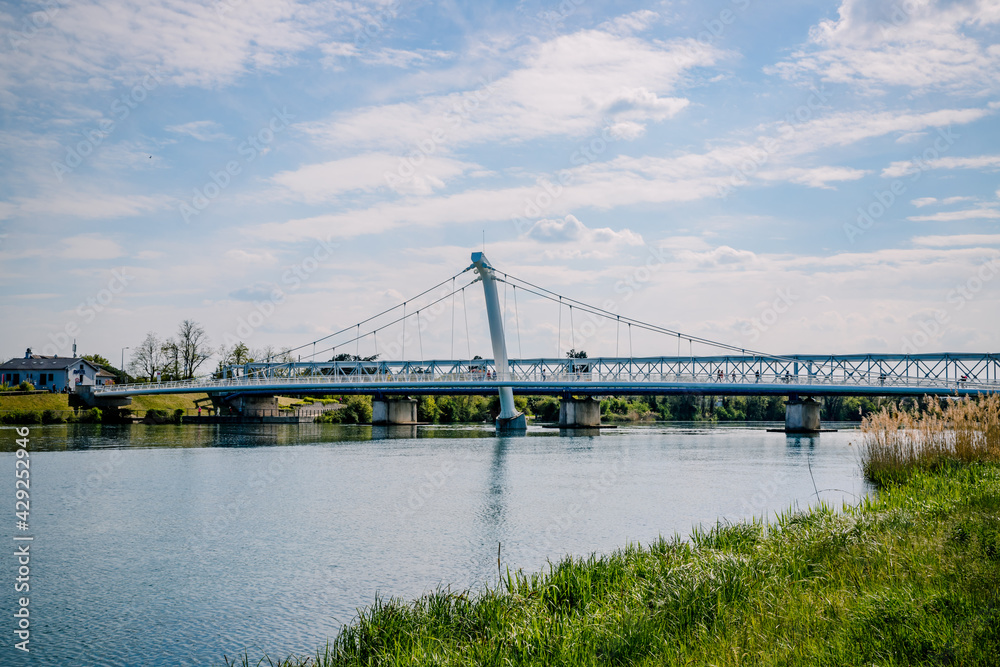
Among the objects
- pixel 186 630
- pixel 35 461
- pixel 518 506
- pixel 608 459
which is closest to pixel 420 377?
pixel 608 459

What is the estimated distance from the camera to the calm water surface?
1128cm

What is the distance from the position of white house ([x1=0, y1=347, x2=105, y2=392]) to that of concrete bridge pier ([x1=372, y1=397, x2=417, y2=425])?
32.2 metres

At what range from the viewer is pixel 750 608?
8883mm

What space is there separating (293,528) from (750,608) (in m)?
12.9

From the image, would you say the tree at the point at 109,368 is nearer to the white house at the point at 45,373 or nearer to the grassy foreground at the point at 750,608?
the white house at the point at 45,373

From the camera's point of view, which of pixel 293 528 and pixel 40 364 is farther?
pixel 40 364

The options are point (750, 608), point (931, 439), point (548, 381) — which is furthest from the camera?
point (548, 381)

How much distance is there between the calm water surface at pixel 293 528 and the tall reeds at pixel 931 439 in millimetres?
1424

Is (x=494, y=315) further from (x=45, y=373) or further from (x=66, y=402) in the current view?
(x=45, y=373)

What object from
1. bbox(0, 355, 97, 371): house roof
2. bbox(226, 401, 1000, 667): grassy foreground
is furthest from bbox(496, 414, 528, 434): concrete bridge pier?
bbox(226, 401, 1000, 667): grassy foreground

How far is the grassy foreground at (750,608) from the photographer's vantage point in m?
7.09

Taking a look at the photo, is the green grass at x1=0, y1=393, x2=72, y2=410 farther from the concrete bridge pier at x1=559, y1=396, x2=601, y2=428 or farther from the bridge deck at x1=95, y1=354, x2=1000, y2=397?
the concrete bridge pier at x1=559, y1=396, x2=601, y2=428

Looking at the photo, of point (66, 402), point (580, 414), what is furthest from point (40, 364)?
point (580, 414)

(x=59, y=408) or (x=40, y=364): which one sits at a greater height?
(x=40, y=364)
